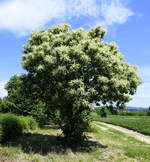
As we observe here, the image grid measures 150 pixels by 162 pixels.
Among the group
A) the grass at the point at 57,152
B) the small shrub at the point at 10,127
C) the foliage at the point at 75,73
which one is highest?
the foliage at the point at 75,73

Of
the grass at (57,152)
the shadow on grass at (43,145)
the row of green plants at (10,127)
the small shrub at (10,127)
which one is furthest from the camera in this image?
the small shrub at (10,127)

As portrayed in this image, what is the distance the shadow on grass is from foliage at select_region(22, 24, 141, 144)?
744 mm

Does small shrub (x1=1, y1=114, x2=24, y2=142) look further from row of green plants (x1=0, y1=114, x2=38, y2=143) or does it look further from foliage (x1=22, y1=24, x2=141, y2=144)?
foliage (x1=22, y1=24, x2=141, y2=144)

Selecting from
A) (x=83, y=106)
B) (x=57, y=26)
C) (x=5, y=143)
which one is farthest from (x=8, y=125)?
(x=57, y=26)

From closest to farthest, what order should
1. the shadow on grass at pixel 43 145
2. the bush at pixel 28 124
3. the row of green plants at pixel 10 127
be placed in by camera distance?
1. the shadow on grass at pixel 43 145
2. the row of green plants at pixel 10 127
3. the bush at pixel 28 124

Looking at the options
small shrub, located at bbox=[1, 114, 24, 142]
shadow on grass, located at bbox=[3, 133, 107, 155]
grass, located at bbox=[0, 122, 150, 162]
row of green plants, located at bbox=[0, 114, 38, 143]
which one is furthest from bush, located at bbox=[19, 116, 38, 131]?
grass, located at bbox=[0, 122, 150, 162]

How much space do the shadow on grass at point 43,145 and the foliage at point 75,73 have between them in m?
0.74

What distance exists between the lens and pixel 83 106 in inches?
668

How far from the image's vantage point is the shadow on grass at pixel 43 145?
16.6 metres

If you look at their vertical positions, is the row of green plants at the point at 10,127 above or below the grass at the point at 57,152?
above

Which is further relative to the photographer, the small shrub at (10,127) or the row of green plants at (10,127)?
the small shrub at (10,127)

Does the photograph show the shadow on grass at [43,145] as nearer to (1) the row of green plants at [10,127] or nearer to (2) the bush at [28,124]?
(1) the row of green plants at [10,127]

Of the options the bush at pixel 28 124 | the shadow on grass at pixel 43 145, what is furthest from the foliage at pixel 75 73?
the bush at pixel 28 124

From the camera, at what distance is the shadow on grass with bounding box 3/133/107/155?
16.6 meters
